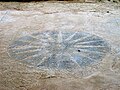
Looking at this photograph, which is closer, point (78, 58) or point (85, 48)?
point (78, 58)

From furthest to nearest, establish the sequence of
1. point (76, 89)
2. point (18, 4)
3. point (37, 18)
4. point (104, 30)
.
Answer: point (18, 4) < point (37, 18) < point (104, 30) < point (76, 89)

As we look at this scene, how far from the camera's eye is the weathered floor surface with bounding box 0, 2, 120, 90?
7.11 feet

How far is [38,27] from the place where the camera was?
3.24 m

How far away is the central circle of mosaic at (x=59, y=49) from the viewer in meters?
2.44

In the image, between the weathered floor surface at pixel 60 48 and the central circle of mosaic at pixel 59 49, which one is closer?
the weathered floor surface at pixel 60 48

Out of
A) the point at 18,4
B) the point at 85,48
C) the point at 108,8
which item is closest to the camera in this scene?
the point at 85,48

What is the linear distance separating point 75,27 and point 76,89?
4.37 feet

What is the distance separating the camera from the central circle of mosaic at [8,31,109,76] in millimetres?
2439

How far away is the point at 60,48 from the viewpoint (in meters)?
2.68

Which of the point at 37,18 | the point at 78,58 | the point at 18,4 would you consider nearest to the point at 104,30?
the point at 78,58

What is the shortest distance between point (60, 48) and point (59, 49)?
0.08 ft

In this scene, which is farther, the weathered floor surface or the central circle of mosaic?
the central circle of mosaic

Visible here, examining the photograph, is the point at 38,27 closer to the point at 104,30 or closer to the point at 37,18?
the point at 37,18

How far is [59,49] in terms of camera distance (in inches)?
105
